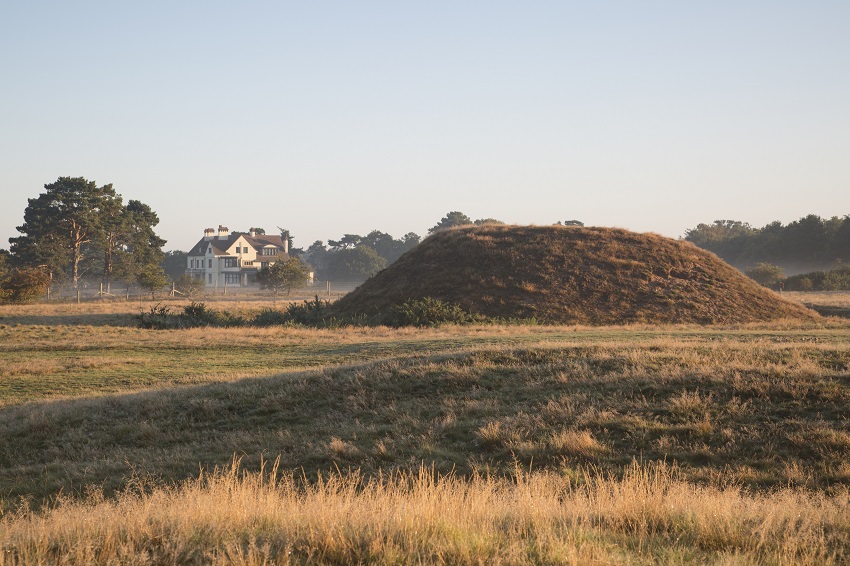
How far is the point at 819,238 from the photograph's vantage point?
112 m

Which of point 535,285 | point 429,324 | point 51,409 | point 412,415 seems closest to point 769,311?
point 535,285

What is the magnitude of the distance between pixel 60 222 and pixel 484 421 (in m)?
88.7

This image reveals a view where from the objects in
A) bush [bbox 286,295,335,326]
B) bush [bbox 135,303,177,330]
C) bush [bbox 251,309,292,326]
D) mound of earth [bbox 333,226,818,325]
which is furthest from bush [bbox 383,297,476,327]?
bush [bbox 135,303,177,330]

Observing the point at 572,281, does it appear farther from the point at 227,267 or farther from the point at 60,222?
the point at 227,267

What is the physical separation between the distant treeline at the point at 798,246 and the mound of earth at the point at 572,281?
221ft

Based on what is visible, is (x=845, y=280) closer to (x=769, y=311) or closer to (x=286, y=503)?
(x=769, y=311)

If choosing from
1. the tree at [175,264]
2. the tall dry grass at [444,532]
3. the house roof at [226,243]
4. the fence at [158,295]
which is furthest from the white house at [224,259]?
the tall dry grass at [444,532]

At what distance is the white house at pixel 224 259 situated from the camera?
122875mm

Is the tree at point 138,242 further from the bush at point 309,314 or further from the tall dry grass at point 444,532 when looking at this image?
the tall dry grass at point 444,532

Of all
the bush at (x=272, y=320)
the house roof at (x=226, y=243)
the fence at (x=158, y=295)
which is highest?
the house roof at (x=226, y=243)

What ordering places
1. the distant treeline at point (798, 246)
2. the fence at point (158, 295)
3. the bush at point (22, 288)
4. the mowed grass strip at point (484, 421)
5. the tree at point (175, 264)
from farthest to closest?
1. the tree at point (175, 264)
2. the distant treeline at point (798, 246)
3. the fence at point (158, 295)
4. the bush at point (22, 288)
5. the mowed grass strip at point (484, 421)

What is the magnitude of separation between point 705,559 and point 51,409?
13.7 meters

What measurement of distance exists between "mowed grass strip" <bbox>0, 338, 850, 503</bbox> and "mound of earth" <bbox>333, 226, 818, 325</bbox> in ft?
75.4

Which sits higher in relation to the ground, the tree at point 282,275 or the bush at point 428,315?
the tree at point 282,275
